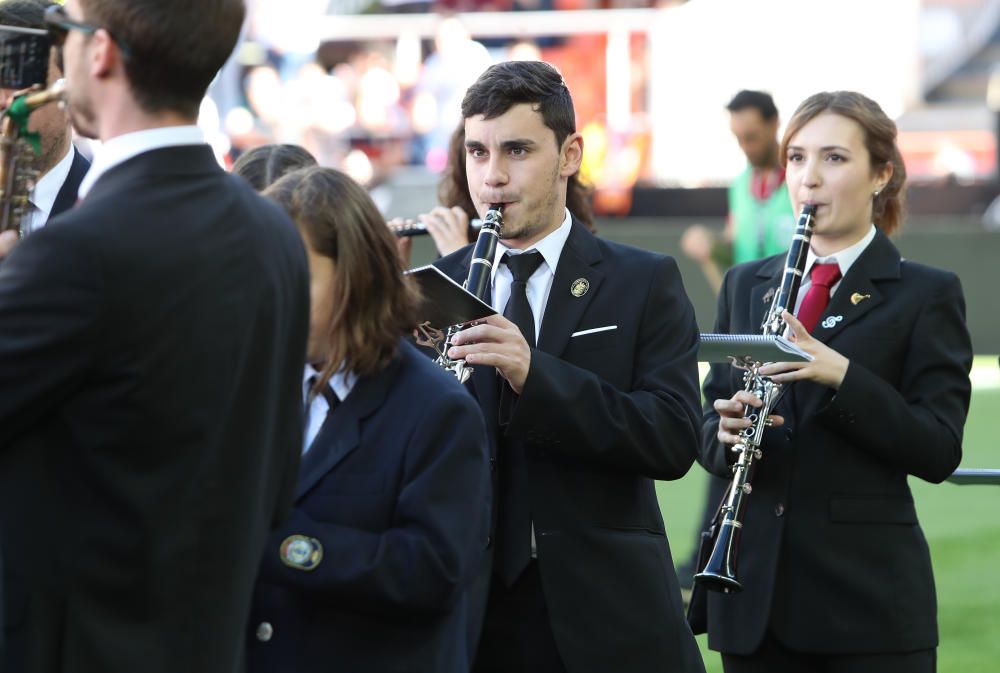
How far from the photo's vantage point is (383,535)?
128 inches

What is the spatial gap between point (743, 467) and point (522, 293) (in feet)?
2.89

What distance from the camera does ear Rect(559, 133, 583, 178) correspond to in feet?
14.1

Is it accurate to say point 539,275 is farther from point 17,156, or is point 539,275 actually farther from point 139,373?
point 139,373

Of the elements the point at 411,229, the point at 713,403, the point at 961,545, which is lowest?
the point at 961,545

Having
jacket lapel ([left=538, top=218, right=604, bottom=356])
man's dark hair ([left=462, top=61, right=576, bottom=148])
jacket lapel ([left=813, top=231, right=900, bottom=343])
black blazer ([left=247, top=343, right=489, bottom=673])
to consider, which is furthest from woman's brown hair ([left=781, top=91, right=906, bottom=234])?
black blazer ([left=247, top=343, right=489, bottom=673])

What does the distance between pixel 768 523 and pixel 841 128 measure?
1.18m

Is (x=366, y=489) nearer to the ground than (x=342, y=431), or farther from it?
nearer to the ground

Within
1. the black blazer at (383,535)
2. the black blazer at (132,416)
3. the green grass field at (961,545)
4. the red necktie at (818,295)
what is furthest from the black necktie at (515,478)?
the green grass field at (961,545)

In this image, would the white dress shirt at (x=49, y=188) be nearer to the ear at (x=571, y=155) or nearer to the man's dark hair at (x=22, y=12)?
the man's dark hair at (x=22, y=12)

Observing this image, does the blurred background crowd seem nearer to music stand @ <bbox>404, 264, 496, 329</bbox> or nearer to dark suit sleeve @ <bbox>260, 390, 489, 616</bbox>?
music stand @ <bbox>404, 264, 496, 329</bbox>

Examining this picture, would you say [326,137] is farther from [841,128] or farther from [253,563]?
[253,563]

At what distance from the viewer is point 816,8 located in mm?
36344

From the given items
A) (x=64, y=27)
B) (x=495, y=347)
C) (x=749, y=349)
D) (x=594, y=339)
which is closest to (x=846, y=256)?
(x=749, y=349)

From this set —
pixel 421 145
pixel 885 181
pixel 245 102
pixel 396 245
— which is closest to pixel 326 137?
pixel 421 145
